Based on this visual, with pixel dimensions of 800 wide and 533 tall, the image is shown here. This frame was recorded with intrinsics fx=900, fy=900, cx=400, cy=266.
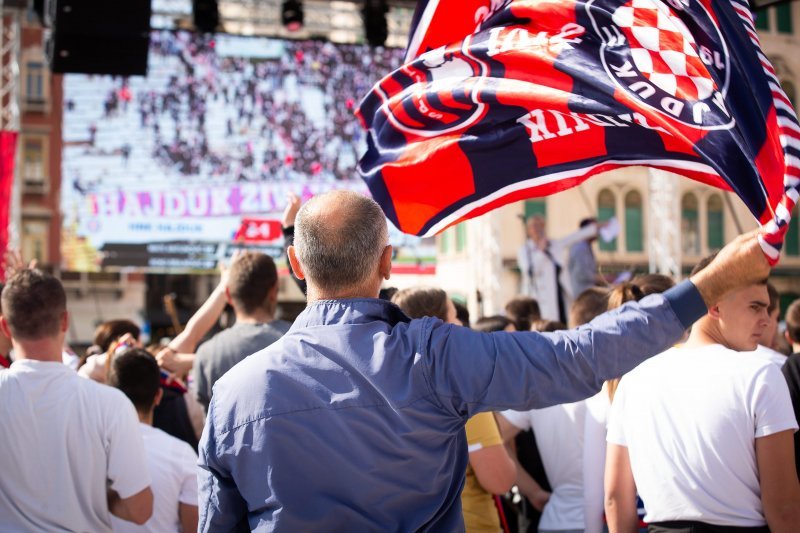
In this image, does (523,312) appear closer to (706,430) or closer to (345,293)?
(706,430)

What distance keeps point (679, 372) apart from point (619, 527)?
0.60 m

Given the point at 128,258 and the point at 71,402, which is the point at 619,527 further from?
the point at 128,258

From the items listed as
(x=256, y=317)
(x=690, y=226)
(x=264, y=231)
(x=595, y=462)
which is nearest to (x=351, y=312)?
(x=595, y=462)

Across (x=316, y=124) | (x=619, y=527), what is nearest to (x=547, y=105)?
(x=619, y=527)

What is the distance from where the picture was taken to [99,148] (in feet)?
37.3

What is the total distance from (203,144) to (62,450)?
30.4ft

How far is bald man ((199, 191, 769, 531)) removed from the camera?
6.02 ft

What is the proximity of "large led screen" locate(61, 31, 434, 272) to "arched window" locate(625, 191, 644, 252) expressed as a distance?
1523 cm

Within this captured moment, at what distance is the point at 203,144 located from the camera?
1175 cm

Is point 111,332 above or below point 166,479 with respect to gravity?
above

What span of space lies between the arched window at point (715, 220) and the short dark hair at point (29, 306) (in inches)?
998

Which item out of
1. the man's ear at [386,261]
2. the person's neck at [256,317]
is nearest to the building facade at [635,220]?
the person's neck at [256,317]

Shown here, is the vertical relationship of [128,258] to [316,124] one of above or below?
below

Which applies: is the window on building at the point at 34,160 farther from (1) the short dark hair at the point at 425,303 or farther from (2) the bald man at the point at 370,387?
(2) the bald man at the point at 370,387
